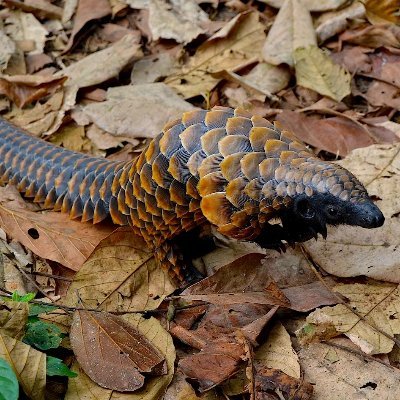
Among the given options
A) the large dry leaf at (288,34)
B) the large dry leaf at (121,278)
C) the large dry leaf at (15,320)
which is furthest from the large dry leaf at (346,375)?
the large dry leaf at (288,34)

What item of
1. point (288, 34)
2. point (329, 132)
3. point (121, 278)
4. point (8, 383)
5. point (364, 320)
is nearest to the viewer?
point (8, 383)

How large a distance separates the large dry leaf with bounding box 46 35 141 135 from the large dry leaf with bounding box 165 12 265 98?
43 cm

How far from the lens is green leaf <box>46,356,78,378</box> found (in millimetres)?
3164

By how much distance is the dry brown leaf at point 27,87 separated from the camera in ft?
18.5

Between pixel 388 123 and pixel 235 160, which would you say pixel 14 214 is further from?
pixel 388 123

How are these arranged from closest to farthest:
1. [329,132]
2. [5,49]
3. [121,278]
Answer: [121,278]
[329,132]
[5,49]

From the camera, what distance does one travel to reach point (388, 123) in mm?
4840

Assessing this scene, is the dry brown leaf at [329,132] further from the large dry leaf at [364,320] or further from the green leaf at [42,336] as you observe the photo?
the green leaf at [42,336]

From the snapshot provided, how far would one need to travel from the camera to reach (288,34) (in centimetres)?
550

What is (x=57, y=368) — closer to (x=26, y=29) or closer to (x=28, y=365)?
(x=28, y=365)

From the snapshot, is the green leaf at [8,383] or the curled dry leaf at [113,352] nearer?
the green leaf at [8,383]

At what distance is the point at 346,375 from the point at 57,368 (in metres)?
1.37

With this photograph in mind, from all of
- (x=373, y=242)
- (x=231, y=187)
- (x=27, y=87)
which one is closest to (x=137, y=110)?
(x=27, y=87)

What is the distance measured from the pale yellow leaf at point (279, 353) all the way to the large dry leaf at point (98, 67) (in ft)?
9.08
